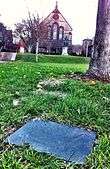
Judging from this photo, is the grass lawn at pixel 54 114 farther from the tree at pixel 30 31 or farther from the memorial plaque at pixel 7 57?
the tree at pixel 30 31

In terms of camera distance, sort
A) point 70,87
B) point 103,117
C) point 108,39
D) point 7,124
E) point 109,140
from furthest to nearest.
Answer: point 108,39 → point 70,87 → point 103,117 → point 7,124 → point 109,140

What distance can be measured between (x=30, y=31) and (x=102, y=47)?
190ft

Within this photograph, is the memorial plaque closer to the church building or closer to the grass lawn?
the church building

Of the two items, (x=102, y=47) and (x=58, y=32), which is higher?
(x=102, y=47)

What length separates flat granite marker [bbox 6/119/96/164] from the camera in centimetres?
417

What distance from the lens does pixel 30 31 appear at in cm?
6681

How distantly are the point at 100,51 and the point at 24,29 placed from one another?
62.1 metres

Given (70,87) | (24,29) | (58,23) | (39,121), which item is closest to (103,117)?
(39,121)

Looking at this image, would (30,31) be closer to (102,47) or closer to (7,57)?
(7,57)

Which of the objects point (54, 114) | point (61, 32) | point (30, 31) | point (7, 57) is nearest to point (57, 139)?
point (54, 114)

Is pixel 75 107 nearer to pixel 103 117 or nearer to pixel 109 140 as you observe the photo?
pixel 103 117

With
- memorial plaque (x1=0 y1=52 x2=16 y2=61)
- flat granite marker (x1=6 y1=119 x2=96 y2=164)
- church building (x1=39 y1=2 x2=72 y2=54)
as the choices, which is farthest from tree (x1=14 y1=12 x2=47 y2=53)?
flat granite marker (x1=6 y1=119 x2=96 y2=164)

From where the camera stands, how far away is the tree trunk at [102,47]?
9.66 meters

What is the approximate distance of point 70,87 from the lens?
756 centimetres
